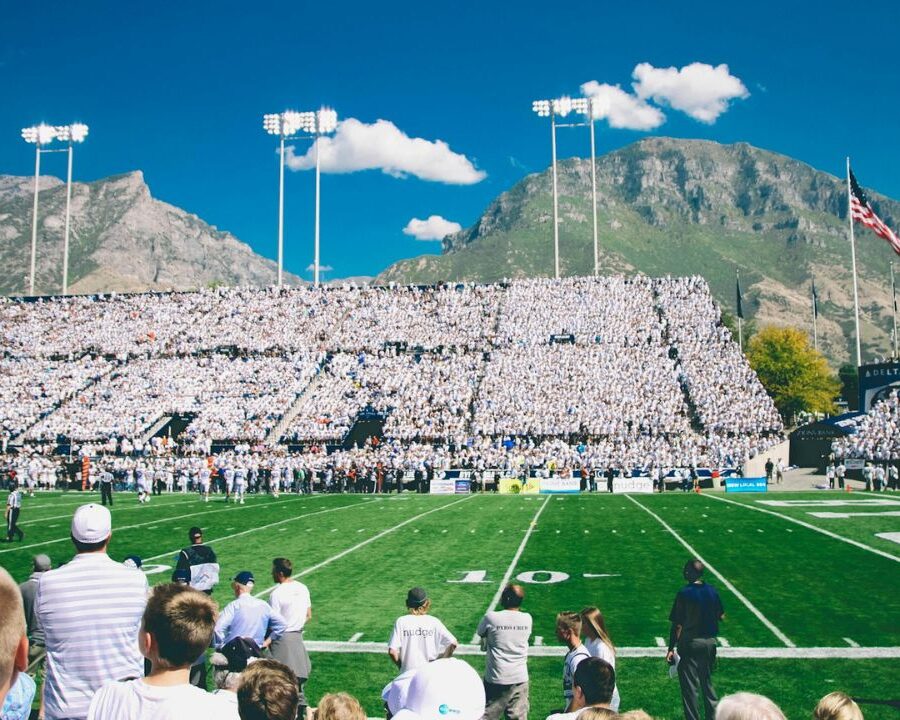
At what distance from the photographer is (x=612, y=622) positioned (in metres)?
12.2

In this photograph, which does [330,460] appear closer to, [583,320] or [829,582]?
[583,320]

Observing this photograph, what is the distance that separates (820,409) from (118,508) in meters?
70.0

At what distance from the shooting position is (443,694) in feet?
15.1

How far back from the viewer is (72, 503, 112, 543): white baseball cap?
492 centimetres

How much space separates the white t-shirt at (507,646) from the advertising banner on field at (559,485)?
29636 millimetres

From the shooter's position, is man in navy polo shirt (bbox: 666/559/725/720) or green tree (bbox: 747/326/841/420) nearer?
man in navy polo shirt (bbox: 666/559/725/720)

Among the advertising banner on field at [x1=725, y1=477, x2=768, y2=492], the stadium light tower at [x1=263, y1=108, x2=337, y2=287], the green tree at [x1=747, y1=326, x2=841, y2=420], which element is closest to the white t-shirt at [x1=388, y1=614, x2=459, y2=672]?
the advertising banner on field at [x1=725, y1=477, x2=768, y2=492]

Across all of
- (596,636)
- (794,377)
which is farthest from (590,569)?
(794,377)

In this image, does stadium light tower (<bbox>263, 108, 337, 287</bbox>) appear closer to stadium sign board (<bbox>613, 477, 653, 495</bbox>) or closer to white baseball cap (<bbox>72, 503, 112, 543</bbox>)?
stadium sign board (<bbox>613, 477, 653, 495</bbox>)

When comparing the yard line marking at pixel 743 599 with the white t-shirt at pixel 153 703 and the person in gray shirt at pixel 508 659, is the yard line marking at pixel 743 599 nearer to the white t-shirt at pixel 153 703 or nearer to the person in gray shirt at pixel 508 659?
the person in gray shirt at pixel 508 659

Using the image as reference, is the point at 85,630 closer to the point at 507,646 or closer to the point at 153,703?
the point at 153,703

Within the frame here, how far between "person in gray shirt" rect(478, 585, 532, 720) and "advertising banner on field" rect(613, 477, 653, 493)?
2983cm

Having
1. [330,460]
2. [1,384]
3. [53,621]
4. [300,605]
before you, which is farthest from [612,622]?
[1,384]

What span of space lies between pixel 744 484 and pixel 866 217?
493 inches
